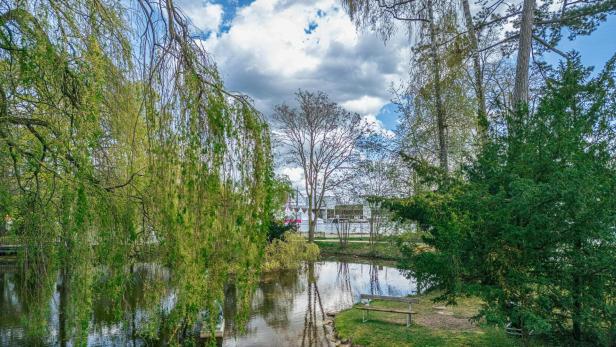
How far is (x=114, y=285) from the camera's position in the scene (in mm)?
2939

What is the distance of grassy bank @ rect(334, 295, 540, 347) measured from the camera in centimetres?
641

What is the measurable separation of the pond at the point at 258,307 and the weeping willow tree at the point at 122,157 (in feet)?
1.16

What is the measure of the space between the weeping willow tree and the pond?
1.16 feet

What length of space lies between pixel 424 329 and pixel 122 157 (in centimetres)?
619

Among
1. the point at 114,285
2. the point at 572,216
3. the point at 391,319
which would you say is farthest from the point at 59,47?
the point at 391,319

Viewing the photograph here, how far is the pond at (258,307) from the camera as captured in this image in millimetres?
4076

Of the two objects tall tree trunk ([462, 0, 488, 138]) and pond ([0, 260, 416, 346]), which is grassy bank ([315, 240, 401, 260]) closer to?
pond ([0, 260, 416, 346])

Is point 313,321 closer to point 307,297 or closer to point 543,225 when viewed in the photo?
point 307,297

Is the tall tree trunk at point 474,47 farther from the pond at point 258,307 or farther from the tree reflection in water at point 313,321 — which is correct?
the tree reflection in water at point 313,321

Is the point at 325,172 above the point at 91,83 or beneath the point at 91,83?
above

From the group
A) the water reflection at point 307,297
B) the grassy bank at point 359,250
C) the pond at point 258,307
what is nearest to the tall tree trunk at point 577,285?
the water reflection at point 307,297

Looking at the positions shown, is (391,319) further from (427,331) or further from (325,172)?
(325,172)

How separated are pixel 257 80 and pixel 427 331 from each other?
5774mm

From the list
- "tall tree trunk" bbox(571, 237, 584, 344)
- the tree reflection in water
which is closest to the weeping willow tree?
"tall tree trunk" bbox(571, 237, 584, 344)
